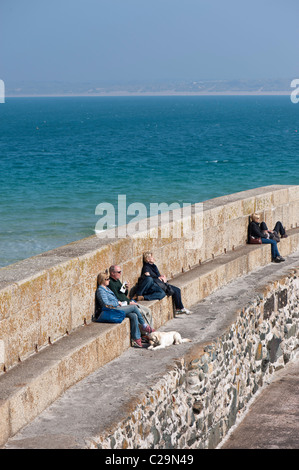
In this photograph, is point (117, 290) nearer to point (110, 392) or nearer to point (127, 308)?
point (127, 308)

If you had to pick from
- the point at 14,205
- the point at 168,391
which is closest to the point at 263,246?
the point at 168,391

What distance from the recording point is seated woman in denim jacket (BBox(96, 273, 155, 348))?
870 cm

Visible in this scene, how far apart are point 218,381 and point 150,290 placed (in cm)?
157

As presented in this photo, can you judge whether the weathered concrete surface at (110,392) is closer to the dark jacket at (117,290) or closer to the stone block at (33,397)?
the stone block at (33,397)

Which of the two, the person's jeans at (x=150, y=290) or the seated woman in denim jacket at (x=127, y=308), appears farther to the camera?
the person's jeans at (x=150, y=290)

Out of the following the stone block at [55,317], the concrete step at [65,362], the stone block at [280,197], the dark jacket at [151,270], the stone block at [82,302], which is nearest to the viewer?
the concrete step at [65,362]

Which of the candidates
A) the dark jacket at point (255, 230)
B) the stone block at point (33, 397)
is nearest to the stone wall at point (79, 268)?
the dark jacket at point (255, 230)

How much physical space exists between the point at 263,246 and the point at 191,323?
4022 mm

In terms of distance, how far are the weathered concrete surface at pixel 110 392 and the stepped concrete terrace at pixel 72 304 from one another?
0.08 metres

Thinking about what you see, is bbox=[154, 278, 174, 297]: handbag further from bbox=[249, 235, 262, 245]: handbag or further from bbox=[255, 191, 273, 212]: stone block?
bbox=[255, 191, 273, 212]: stone block

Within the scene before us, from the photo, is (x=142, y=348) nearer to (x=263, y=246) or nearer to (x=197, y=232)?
(x=197, y=232)

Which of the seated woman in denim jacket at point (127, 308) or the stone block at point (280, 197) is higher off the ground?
the stone block at point (280, 197)

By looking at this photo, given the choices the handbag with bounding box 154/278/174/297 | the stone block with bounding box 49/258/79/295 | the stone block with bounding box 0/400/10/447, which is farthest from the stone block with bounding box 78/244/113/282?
the stone block with bounding box 0/400/10/447

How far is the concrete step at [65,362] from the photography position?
6433 millimetres
